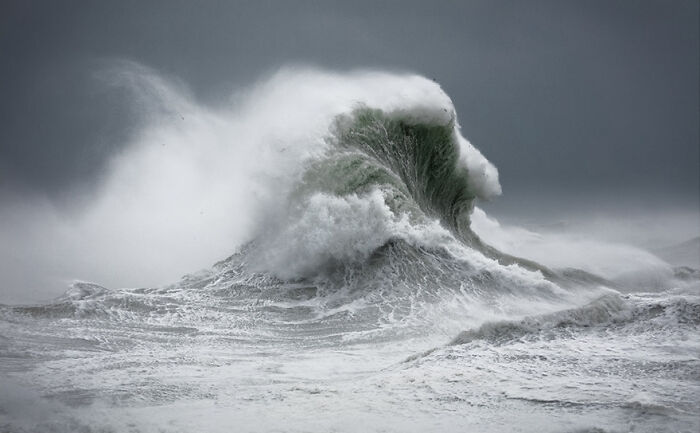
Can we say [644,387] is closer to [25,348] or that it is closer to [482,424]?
[482,424]

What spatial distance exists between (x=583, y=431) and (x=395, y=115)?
10.1m

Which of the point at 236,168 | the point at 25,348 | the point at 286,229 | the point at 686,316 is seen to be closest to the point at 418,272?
the point at 286,229

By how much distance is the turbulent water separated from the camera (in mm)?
3908

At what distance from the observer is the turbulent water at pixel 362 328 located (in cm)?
391

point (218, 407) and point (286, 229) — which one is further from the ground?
point (286, 229)

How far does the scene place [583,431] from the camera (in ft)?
11.2

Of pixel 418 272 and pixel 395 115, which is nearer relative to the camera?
pixel 418 272

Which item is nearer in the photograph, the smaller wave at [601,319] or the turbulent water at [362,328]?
the turbulent water at [362,328]

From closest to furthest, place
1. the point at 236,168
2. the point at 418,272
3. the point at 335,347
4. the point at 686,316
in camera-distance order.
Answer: the point at 686,316 < the point at 335,347 < the point at 418,272 < the point at 236,168

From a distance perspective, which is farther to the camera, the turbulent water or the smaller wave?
the smaller wave

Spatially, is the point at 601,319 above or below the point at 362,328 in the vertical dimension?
above

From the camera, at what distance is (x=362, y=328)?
7188mm

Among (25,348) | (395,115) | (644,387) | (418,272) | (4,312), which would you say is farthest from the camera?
(395,115)

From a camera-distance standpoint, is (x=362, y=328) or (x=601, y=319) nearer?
(x=601, y=319)
